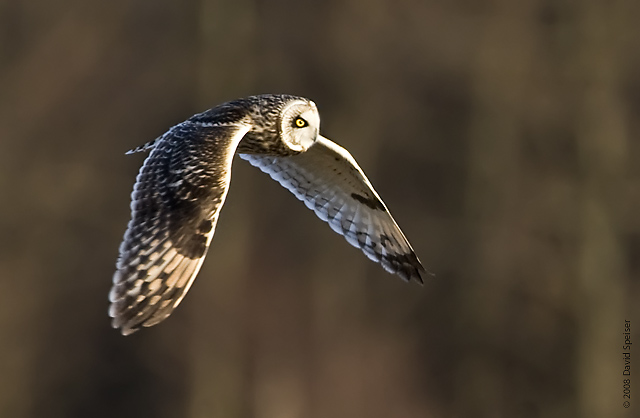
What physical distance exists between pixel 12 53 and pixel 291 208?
3.43 m

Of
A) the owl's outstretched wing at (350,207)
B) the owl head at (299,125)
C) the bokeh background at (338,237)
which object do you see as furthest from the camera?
the bokeh background at (338,237)

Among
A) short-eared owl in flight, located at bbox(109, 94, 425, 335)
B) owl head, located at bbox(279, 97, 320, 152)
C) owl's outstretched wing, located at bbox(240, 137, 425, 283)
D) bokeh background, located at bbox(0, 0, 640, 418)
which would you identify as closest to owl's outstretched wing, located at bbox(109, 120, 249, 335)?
short-eared owl in flight, located at bbox(109, 94, 425, 335)

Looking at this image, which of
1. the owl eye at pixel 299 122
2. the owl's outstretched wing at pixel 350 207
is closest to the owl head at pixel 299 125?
the owl eye at pixel 299 122

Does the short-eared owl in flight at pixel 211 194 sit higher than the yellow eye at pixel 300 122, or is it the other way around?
the yellow eye at pixel 300 122

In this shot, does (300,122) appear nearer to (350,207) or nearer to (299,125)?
(299,125)

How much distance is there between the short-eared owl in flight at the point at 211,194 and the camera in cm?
503

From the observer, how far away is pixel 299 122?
6.03m

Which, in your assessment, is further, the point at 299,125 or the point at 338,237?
the point at 338,237

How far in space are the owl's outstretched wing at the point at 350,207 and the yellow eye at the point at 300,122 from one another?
22.6 inches

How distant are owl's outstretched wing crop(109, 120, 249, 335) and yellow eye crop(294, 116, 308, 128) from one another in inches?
24.8

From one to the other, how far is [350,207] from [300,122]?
827 millimetres

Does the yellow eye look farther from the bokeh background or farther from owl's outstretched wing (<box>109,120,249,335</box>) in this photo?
the bokeh background

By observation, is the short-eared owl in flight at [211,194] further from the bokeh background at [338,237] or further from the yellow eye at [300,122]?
the bokeh background at [338,237]

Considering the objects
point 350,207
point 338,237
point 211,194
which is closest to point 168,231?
point 211,194
